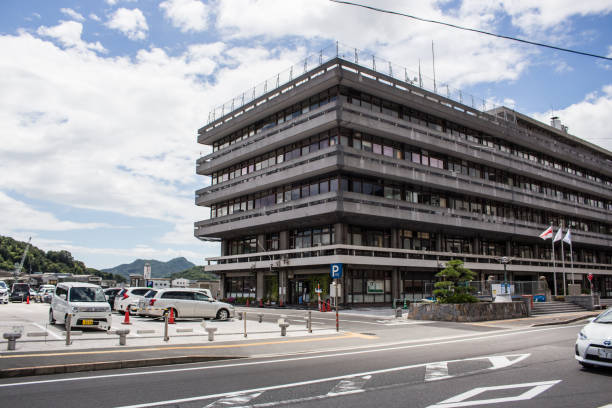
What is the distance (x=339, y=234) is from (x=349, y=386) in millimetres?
33240

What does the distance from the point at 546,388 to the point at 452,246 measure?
44.3 m

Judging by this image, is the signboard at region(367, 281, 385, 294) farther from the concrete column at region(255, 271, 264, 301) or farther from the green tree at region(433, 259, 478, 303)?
the green tree at region(433, 259, 478, 303)

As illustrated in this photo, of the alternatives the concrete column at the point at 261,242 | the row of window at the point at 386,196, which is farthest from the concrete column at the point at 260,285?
the row of window at the point at 386,196

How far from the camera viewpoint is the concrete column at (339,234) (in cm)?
4169

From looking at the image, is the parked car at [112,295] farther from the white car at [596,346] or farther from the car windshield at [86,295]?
the white car at [596,346]

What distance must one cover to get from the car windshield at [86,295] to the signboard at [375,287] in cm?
2762

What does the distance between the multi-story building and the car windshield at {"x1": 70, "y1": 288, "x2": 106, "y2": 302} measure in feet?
74.4

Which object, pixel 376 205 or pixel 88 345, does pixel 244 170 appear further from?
pixel 88 345

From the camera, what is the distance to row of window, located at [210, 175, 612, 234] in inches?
1706

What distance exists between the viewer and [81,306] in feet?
61.9

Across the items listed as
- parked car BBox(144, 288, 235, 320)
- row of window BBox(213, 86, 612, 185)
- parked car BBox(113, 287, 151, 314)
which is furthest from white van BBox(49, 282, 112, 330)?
row of window BBox(213, 86, 612, 185)

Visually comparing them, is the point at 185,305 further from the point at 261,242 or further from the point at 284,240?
the point at 261,242

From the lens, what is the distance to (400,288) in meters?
45.4

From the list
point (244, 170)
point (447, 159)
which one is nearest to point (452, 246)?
point (447, 159)
